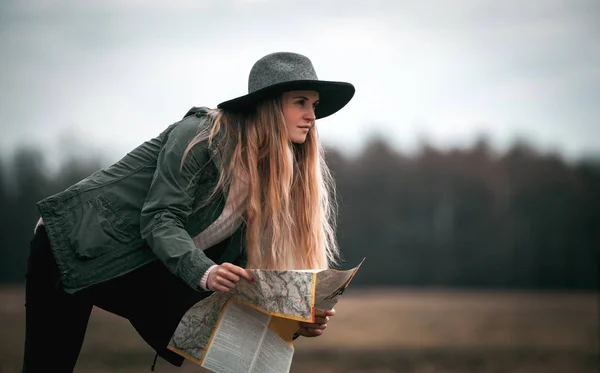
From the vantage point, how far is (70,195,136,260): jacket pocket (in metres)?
2.81

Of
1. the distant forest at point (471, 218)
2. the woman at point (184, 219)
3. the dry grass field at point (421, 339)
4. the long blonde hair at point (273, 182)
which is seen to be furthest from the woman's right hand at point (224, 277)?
the distant forest at point (471, 218)

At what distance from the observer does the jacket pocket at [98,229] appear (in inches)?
110

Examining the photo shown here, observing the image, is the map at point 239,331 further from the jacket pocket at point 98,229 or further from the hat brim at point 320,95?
the hat brim at point 320,95

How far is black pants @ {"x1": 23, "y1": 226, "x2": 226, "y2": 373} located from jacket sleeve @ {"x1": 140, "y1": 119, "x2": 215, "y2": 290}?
1.06ft

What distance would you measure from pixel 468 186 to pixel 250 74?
187 feet

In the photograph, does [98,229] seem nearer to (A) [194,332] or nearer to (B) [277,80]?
(A) [194,332]

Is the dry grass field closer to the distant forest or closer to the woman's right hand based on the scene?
the distant forest

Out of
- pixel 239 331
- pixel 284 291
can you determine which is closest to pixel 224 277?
pixel 284 291

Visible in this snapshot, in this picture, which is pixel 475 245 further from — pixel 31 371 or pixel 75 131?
pixel 31 371

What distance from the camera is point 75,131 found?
43219mm

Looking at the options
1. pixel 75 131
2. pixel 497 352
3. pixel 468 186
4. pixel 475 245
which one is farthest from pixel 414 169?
pixel 497 352

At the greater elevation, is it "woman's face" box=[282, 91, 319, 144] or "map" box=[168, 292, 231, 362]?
"woman's face" box=[282, 91, 319, 144]

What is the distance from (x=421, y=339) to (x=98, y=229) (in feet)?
73.8

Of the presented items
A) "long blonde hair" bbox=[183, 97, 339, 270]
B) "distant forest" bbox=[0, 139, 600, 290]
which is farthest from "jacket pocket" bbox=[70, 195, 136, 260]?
"distant forest" bbox=[0, 139, 600, 290]
